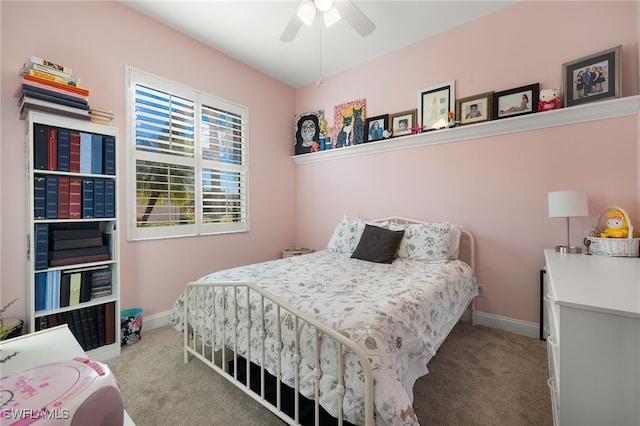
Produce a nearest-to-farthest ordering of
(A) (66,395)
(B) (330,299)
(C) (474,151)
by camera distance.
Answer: (A) (66,395), (B) (330,299), (C) (474,151)

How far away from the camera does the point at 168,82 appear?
2.69m

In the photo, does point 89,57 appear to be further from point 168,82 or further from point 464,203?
point 464,203

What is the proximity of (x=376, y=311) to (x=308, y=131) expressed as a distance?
310cm

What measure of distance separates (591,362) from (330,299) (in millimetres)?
1036

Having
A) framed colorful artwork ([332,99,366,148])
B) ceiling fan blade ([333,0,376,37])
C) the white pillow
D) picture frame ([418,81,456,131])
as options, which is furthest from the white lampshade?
framed colorful artwork ([332,99,366,148])

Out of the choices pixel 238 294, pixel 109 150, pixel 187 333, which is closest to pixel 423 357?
pixel 238 294

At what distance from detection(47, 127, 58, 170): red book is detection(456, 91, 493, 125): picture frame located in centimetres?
336

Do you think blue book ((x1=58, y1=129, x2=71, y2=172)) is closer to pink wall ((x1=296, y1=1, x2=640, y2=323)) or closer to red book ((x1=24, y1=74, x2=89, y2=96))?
red book ((x1=24, y1=74, x2=89, y2=96))

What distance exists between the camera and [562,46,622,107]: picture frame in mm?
1968

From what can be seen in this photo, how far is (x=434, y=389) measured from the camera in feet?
5.51

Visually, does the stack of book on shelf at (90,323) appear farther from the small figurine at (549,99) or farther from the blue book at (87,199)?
the small figurine at (549,99)

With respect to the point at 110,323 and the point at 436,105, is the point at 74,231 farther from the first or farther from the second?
the point at 436,105

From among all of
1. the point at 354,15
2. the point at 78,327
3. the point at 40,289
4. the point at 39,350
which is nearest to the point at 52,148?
the point at 40,289

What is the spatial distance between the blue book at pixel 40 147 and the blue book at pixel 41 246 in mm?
411
